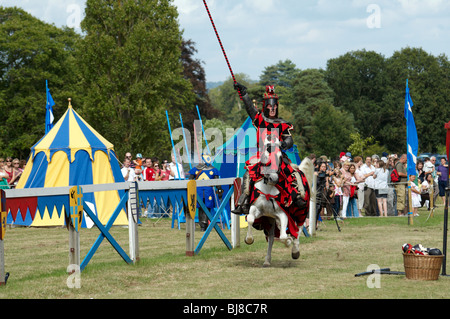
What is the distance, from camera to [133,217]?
10.6 m

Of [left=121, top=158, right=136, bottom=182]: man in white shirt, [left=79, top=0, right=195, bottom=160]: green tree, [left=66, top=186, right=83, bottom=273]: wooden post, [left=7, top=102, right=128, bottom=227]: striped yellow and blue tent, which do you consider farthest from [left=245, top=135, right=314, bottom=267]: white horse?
[left=79, top=0, right=195, bottom=160]: green tree

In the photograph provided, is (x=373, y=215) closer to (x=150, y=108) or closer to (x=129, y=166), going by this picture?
(x=129, y=166)

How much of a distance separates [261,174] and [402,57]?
70714 millimetres

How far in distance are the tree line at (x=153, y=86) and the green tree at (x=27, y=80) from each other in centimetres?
8

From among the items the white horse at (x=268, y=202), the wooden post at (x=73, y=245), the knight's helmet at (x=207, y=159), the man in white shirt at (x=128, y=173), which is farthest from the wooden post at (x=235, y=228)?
the man in white shirt at (x=128, y=173)

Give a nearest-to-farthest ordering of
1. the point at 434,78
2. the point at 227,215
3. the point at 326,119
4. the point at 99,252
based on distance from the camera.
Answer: the point at 99,252, the point at 227,215, the point at 326,119, the point at 434,78

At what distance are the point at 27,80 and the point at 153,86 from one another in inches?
581

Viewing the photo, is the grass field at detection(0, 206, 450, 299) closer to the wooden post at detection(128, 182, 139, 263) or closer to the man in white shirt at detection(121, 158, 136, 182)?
the wooden post at detection(128, 182, 139, 263)

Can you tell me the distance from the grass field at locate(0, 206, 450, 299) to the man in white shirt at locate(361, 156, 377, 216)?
5468 mm

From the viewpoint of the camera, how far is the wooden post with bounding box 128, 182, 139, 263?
34.7 feet

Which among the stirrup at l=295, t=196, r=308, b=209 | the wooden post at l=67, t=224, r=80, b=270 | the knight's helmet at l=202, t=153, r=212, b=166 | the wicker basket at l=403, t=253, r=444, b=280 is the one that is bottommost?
the wicker basket at l=403, t=253, r=444, b=280

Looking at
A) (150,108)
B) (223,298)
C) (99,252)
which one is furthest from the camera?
(150,108)
